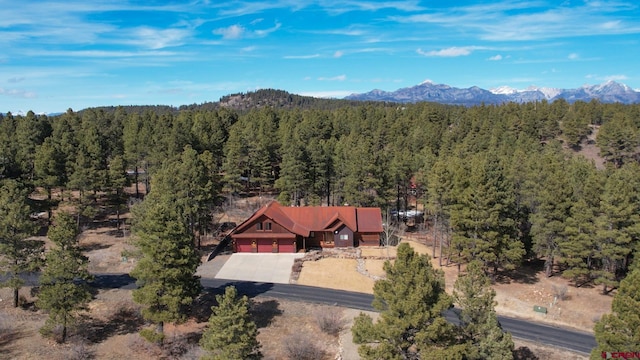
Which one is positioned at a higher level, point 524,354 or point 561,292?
point 561,292

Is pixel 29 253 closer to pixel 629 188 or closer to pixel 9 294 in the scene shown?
pixel 9 294

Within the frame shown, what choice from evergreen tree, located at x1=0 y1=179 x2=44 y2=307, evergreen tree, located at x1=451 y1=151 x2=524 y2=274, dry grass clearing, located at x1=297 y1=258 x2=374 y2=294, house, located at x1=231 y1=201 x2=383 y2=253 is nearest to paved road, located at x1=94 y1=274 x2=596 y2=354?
dry grass clearing, located at x1=297 y1=258 x2=374 y2=294

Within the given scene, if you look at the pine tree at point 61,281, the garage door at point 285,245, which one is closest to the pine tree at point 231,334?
the pine tree at point 61,281

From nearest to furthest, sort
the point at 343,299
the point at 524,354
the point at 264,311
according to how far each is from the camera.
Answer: the point at 524,354
the point at 264,311
the point at 343,299

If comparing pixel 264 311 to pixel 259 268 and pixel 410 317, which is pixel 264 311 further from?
pixel 410 317

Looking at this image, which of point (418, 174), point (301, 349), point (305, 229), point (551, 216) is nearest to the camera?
point (301, 349)

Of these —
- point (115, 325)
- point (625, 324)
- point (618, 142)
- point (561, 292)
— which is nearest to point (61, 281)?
point (115, 325)

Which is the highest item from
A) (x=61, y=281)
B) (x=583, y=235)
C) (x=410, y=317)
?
(x=583, y=235)
